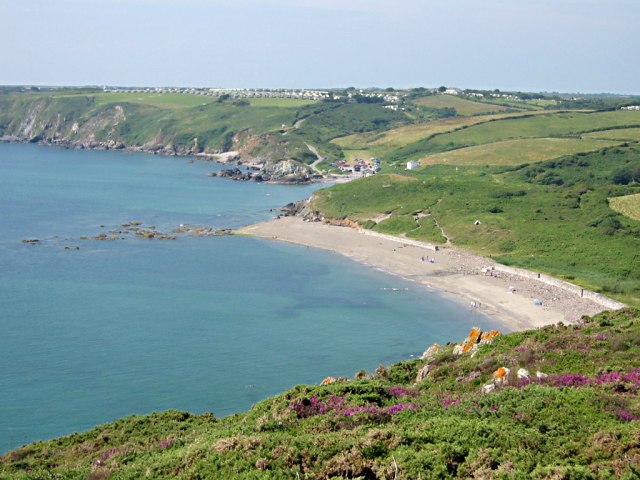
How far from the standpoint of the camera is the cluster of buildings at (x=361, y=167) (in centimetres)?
13150

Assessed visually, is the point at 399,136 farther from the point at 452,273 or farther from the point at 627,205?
the point at 452,273

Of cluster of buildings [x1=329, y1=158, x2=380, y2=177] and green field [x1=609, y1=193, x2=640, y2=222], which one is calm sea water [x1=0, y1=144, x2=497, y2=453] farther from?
cluster of buildings [x1=329, y1=158, x2=380, y2=177]

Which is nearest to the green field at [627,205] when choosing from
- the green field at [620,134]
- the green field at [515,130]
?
the green field at [620,134]

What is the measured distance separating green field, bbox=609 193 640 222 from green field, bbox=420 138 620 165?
108ft

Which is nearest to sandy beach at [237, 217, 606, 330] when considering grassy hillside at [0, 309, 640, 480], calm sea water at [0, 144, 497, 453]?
calm sea water at [0, 144, 497, 453]

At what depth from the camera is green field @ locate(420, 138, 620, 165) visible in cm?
11894

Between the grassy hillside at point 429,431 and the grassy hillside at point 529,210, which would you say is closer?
the grassy hillside at point 429,431

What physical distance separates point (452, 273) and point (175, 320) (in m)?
26.8

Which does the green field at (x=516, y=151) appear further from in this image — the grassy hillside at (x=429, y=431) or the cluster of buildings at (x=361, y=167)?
the grassy hillside at (x=429, y=431)

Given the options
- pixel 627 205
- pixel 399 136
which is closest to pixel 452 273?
pixel 627 205

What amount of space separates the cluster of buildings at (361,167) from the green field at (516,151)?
31.7 ft

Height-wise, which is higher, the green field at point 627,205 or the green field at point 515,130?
the green field at point 515,130

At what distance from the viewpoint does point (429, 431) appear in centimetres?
1769

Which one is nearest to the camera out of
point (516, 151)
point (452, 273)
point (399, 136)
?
point (452, 273)
